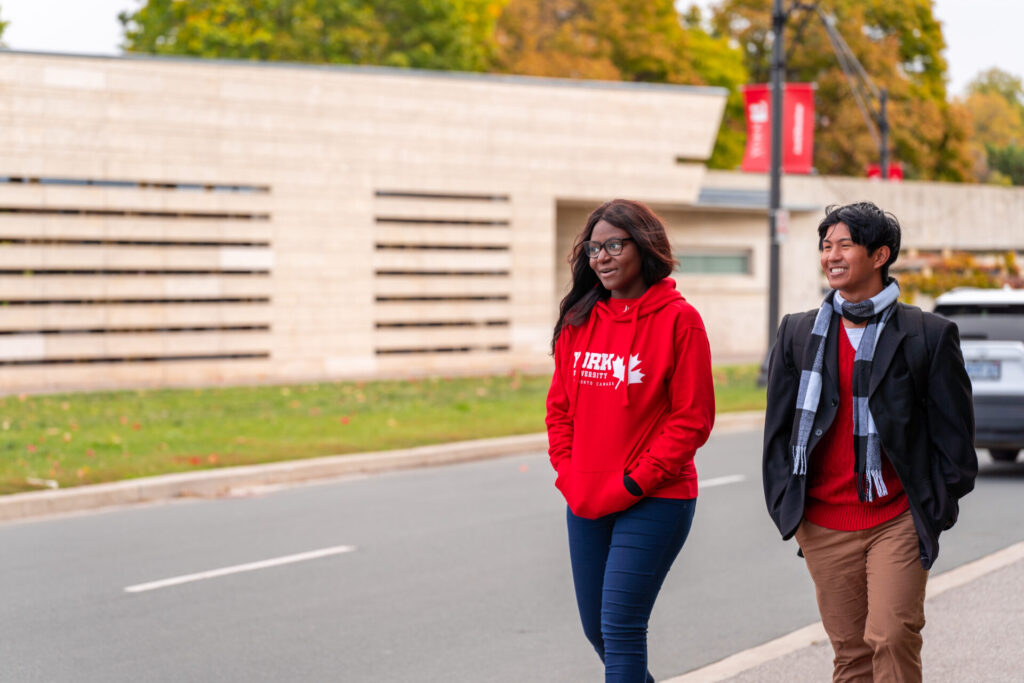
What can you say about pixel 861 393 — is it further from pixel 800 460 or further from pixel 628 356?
pixel 628 356

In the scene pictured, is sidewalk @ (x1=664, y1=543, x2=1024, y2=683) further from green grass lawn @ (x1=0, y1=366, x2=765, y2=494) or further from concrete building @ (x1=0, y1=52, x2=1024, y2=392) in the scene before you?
concrete building @ (x1=0, y1=52, x2=1024, y2=392)

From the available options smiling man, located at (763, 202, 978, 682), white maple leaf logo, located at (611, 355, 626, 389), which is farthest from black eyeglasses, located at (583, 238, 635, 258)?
smiling man, located at (763, 202, 978, 682)

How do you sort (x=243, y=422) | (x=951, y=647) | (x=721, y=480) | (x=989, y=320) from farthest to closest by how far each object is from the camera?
(x=243, y=422) → (x=721, y=480) → (x=989, y=320) → (x=951, y=647)

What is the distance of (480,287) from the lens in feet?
84.6

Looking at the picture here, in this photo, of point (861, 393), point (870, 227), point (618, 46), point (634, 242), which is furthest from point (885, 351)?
point (618, 46)

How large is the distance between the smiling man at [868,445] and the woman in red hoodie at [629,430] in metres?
0.31

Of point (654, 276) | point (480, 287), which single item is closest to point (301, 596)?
point (654, 276)

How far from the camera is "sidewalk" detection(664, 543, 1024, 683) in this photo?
18.4 feet

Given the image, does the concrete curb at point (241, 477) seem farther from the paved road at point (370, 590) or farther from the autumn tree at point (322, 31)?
the autumn tree at point (322, 31)

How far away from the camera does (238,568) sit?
27.3 feet

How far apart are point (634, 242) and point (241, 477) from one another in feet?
27.6

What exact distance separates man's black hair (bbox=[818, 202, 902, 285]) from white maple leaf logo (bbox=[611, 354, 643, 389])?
0.68m

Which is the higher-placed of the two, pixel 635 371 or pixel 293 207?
pixel 293 207

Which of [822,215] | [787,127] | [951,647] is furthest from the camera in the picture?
[822,215]
